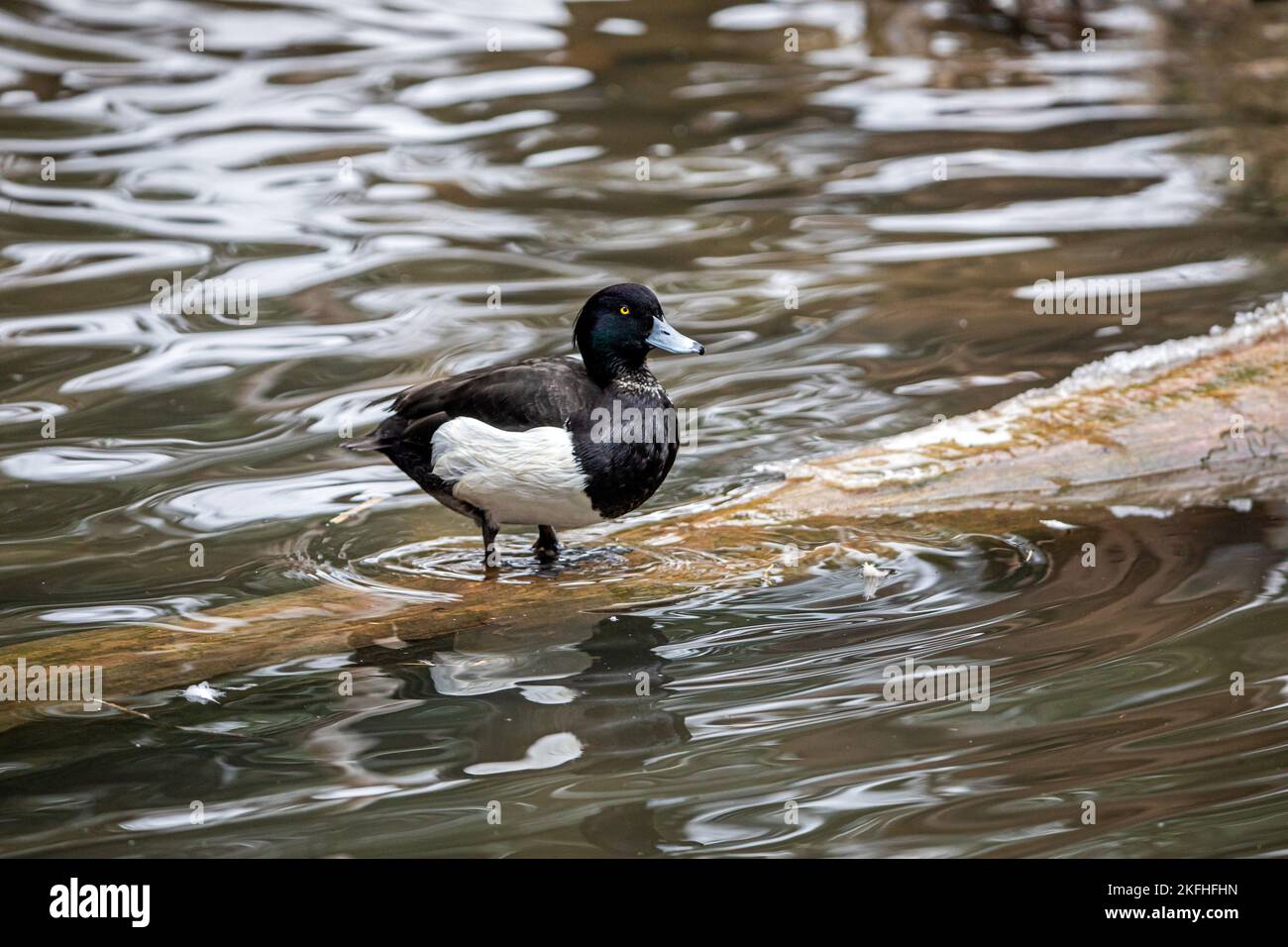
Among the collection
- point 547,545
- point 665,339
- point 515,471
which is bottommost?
point 547,545

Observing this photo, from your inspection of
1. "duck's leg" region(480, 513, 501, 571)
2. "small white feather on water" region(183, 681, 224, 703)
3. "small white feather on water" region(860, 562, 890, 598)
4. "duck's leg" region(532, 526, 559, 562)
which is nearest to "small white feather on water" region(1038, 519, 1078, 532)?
"small white feather on water" region(860, 562, 890, 598)

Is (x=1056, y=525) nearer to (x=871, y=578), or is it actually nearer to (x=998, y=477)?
(x=998, y=477)

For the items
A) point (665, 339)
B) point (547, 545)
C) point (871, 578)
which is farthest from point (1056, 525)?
point (547, 545)

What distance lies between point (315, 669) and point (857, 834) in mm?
2021

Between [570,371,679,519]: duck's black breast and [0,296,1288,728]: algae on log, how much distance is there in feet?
0.94

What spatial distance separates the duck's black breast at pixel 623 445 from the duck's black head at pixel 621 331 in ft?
0.36

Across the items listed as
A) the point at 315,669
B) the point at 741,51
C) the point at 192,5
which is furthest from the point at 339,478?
the point at 192,5

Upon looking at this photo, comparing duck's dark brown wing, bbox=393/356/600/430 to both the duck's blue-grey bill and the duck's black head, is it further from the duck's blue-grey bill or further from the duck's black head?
the duck's blue-grey bill

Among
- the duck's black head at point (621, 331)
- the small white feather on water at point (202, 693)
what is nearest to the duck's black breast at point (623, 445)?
the duck's black head at point (621, 331)

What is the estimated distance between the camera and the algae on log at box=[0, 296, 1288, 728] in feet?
18.4

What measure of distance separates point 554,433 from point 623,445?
0.26m

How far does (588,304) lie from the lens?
6.00 meters

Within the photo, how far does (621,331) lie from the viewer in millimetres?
5957

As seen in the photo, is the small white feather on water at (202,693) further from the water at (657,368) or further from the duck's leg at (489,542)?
the duck's leg at (489,542)
